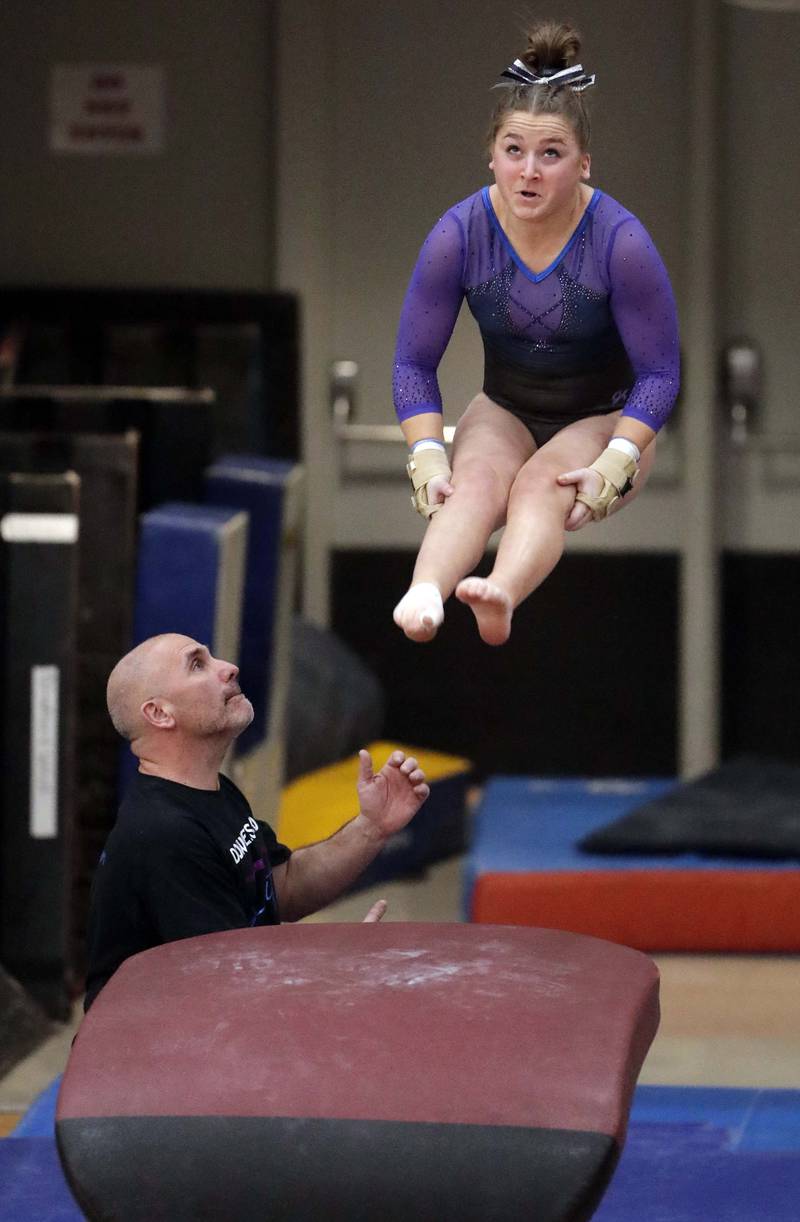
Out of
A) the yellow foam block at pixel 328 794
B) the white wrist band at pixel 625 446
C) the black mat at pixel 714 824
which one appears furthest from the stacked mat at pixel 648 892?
the white wrist band at pixel 625 446

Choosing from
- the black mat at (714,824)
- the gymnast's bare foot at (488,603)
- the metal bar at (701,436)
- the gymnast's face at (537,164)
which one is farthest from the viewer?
the black mat at (714,824)

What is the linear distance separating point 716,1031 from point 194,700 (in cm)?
227

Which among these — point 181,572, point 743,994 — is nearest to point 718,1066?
point 743,994

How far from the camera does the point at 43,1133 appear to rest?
289cm

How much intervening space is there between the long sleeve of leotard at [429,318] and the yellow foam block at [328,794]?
2285 millimetres

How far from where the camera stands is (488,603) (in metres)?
1.71

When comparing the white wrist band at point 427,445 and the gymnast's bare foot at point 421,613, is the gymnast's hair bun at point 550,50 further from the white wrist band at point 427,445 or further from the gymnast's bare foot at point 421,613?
the gymnast's bare foot at point 421,613

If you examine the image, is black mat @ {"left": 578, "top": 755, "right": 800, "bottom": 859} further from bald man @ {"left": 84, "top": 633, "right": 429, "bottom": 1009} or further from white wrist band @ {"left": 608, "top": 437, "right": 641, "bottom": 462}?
white wrist band @ {"left": 608, "top": 437, "right": 641, "bottom": 462}

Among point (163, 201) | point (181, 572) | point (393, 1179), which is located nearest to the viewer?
point (393, 1179)

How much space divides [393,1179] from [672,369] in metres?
0.82

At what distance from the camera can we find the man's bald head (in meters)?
2.13

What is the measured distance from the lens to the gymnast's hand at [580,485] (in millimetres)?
1840

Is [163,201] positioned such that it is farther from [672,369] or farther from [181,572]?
[672,369]

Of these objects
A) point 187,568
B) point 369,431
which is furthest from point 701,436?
point 369,431
